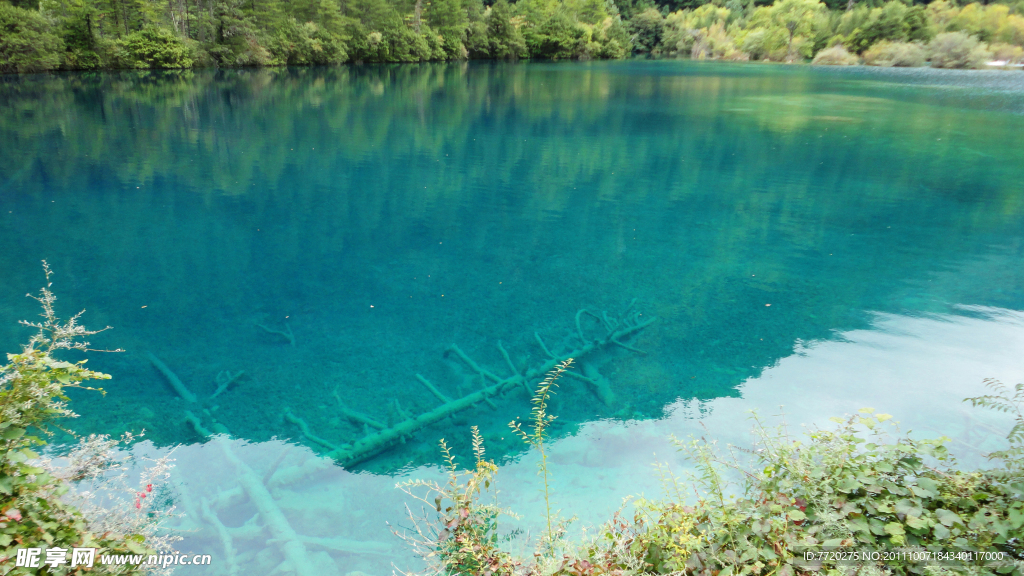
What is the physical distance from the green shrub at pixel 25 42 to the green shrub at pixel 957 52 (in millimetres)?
72128

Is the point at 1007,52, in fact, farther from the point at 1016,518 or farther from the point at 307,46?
the point at 1016,518

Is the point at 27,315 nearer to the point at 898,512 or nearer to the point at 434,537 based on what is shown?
the point at 434,537

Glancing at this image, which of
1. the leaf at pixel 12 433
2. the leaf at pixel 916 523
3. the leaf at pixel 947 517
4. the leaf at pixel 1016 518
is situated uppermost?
Answer: the leaf at pixel 12 433

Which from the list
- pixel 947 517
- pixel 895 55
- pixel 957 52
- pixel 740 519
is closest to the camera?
pixel 947 517

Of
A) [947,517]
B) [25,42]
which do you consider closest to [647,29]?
[25,42]

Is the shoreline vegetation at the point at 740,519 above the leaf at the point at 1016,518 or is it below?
below

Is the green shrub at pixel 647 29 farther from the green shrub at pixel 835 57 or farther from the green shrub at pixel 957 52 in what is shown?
the green shrub at pixel 957 52

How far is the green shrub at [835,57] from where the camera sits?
61.2 metres

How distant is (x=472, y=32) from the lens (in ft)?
192

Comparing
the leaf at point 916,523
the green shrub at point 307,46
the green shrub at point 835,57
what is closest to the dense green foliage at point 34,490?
the leaf at point 916,523

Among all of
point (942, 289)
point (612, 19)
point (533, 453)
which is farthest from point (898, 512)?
point (612, 19)

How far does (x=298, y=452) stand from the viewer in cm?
492

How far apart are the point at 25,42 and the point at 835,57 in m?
71.3

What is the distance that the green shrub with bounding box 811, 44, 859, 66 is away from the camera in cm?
6116
